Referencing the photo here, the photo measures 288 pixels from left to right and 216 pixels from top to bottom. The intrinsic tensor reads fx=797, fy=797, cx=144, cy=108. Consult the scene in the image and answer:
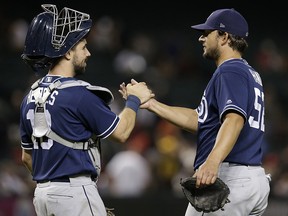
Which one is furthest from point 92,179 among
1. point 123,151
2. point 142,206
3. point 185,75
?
point 185,75

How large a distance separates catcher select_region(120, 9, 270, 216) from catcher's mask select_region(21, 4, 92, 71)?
2.98 feet

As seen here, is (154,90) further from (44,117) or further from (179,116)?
(44,117)

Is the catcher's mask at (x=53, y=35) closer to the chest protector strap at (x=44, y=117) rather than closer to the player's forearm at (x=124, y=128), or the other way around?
the chest protector strap at (x=44, y=117)

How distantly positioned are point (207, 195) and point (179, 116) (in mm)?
1022

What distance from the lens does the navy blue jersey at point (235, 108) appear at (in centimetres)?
508

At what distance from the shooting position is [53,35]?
201 inches

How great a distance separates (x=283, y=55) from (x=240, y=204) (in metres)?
9.96

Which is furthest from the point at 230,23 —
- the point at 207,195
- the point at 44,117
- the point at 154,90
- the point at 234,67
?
the point at 154,90

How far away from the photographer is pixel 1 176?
10.5m

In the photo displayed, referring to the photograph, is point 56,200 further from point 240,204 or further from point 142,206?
point 142,206

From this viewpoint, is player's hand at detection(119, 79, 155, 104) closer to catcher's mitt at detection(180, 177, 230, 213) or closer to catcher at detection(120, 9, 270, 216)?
catcher at detection(120, 9, 270, 216)

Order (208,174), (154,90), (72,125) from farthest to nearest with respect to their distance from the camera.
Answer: (154,90)
(72,125)
(208,174)

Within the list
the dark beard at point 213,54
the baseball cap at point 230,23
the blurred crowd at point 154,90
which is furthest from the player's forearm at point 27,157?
the blurred crowd at point 154,90

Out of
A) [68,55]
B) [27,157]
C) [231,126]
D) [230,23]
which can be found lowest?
[27,157]
